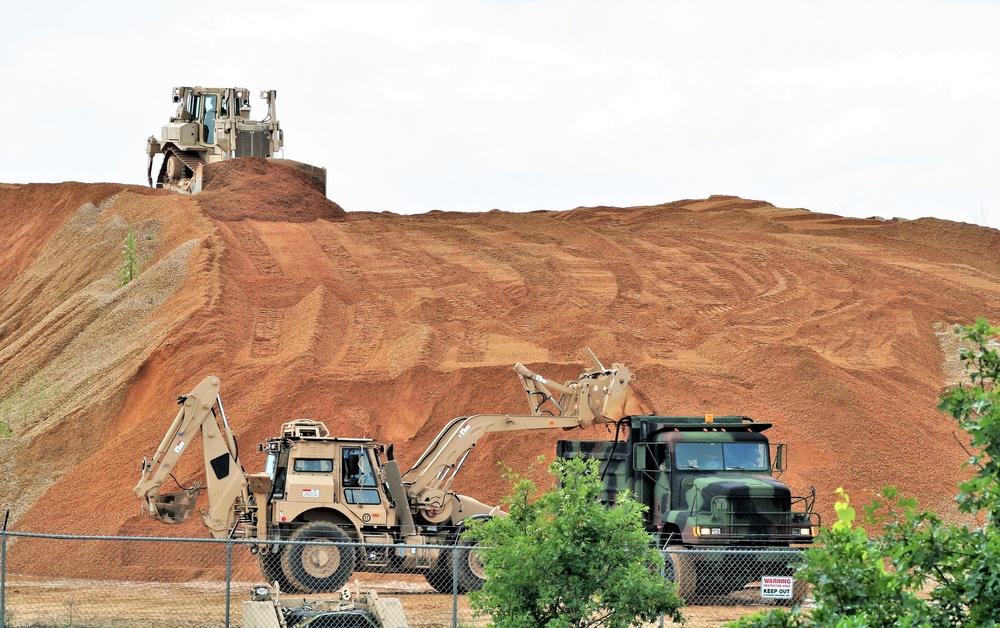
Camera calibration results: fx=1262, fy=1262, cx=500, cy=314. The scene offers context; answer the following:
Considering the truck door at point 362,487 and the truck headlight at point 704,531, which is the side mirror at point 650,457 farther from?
the truck door at point 362,487

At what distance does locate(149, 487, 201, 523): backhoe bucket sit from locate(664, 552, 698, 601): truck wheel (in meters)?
7.85

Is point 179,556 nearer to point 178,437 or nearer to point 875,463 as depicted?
point 178,437

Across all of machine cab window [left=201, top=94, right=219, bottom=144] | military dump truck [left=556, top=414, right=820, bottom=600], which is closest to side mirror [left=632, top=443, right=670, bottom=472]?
military dump truck [left=556, top=414, right=820, bottom=600]

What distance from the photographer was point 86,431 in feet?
91.9

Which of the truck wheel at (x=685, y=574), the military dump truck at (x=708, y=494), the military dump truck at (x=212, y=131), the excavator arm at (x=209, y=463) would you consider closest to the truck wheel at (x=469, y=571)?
the military dump truck at (x=708, y=494)

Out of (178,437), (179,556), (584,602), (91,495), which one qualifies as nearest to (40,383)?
(91,495)

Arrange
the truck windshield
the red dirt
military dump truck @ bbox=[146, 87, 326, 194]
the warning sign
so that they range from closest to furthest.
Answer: the warning sign
the truck windshield
the red dirt
military dump truck @ bbox=[146, 87, 326, 194]

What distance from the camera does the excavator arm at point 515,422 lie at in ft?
69.2

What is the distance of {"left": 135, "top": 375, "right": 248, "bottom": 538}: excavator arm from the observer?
2005 centimetres

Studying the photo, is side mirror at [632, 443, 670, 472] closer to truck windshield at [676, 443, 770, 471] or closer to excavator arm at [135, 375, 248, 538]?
truck windshield at [676, 443, 770, 471]

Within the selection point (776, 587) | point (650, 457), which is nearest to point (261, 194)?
point (650, 457)

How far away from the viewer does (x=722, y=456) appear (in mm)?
19688

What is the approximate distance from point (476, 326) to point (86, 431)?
10183 mm

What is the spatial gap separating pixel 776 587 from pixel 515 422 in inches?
261
